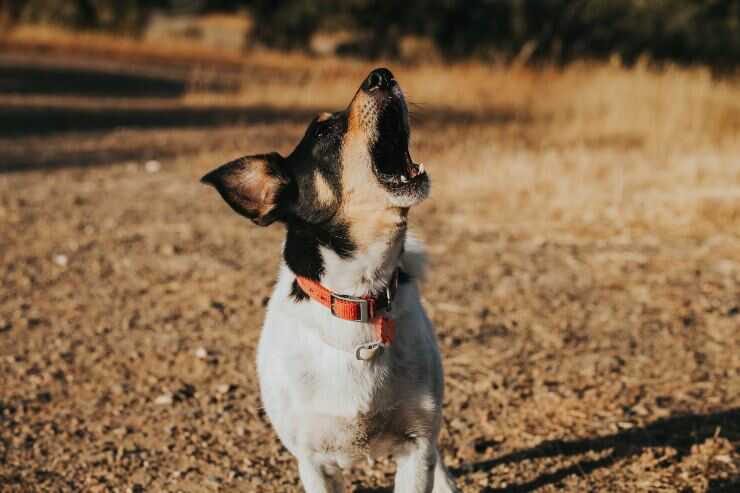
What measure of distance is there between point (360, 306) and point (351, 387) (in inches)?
10.3

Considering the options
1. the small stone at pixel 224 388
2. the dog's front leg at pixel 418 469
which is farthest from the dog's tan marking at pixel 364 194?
the small stone at pixel 224 388

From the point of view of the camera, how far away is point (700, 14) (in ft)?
67.1

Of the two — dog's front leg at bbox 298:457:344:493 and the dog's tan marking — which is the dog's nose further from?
dog's front leg at bbox 298:457:344:493

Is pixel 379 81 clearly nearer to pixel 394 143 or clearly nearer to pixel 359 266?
pixel 394 143

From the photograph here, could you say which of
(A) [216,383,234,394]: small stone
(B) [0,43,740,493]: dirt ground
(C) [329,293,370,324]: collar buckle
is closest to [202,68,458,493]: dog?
(C) [329,293,370,324]: collar buckle

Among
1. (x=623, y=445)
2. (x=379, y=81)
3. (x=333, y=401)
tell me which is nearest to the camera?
(x=333, y=401)

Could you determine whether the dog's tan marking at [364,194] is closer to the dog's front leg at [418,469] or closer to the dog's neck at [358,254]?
the dog's neck at [358,254]

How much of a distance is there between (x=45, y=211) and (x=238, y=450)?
4638mm

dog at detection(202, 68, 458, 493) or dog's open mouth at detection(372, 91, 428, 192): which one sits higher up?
dog's open mouth at detection(372, 91, 428, 192)

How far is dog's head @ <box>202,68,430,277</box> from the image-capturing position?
9.18ft

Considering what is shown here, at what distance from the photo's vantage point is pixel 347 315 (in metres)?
2.76

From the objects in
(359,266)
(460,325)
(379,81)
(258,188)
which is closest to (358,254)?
(359,266)

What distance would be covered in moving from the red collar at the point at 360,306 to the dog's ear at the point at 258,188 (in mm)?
255

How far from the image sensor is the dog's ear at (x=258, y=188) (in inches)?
112
